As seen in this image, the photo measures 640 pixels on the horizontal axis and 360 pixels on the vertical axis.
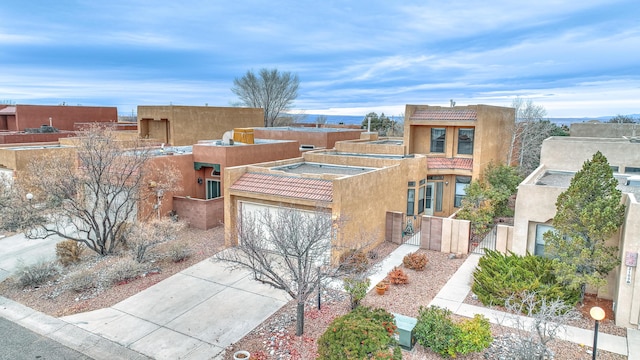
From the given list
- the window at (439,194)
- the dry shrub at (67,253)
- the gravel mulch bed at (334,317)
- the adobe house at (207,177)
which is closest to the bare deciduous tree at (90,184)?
the dry shrub at (67,253)

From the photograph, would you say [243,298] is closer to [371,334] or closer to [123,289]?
[123,289]

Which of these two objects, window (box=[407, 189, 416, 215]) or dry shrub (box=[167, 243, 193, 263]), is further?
window (box=[407, 189, 416, 215])

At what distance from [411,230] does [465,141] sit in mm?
7749

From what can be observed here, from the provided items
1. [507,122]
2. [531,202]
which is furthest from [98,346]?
[507,122]

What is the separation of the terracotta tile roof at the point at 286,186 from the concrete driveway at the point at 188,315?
12.4 ft

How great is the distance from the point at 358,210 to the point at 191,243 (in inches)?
314

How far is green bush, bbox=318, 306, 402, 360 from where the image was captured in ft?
29.3

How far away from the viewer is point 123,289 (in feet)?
49.4

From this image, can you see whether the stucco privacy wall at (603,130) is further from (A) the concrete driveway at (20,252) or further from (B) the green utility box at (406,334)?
(A) the concrete driveway at (20,252)

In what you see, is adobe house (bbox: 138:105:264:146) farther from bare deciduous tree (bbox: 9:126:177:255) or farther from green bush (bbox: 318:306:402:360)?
green bush (bbox: 318:306:402:360)

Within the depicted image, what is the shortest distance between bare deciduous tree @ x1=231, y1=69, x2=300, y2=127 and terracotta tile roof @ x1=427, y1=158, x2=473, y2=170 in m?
37.1

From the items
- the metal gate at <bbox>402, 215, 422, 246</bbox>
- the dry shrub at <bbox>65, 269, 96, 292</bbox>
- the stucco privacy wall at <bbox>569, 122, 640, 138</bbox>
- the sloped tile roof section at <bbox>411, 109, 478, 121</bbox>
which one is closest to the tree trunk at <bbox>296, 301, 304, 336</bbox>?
the dry shrub at <bbox>65, 269, 96, 292</bbox>

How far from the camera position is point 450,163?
25.2 meters

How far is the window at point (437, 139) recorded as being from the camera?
26359 mm
